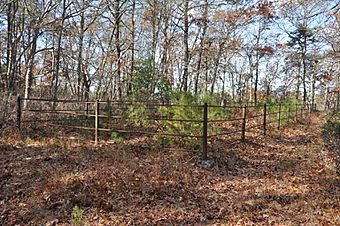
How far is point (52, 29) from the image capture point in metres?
11.4

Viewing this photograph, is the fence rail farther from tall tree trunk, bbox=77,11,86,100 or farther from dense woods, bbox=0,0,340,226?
tall tree trunk, bbox=77,11,86,100

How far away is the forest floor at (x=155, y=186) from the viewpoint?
14.4ft

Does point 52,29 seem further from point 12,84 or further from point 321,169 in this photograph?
point 321,169

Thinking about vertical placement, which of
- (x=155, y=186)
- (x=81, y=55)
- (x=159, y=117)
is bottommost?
(x=155, y=186)

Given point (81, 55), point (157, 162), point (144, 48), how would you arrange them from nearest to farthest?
point (157, 162) → point (81, 55) → point (144, 48)

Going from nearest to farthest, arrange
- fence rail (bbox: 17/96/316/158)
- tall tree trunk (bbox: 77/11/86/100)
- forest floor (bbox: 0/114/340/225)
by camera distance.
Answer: forest floor (bbox: 0/114/340/225) → fence rail (bbox: 17/96/316/158) → tall tree trunk (bbox: 77/11/86/100)

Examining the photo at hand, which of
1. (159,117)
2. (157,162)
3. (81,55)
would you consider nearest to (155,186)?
(157,162)

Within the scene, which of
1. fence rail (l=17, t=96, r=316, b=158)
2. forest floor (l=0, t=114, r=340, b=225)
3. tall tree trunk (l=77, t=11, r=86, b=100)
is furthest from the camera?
tall tree trunk (l=77, t=11, r=86, b=100)

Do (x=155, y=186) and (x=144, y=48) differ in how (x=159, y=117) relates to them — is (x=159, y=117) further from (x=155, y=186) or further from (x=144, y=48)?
(x=144, y=48)

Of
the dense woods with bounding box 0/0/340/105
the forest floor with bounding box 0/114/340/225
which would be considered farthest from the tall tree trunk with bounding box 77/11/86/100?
the forest floor with bounding box 0/114/340/225

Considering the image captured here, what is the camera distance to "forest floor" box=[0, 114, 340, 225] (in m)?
4.39

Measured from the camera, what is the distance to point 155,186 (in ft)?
17.8

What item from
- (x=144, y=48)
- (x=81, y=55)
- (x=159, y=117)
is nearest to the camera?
(x=159, y=117)

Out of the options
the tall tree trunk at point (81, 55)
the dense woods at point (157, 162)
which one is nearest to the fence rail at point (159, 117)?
the dense woods at point (157, 162)
